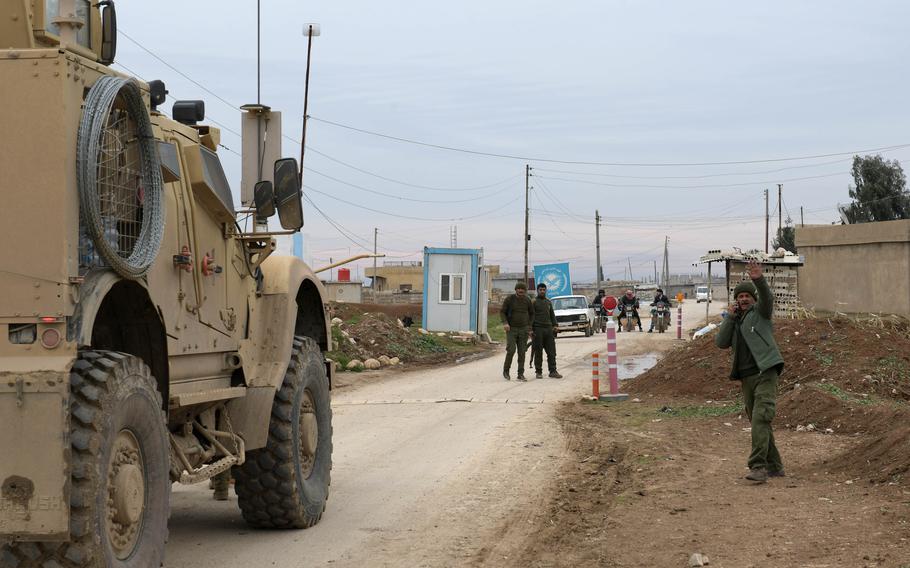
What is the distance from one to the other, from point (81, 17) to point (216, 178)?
68.0 inches

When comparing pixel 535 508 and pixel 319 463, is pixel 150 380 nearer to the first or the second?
pixel 319 463

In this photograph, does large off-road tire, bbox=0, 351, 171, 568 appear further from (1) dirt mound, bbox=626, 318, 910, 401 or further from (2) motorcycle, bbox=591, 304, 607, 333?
(2) motorcycle, bbox=591, 304, 607, 333

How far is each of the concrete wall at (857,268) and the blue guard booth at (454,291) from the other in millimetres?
11644

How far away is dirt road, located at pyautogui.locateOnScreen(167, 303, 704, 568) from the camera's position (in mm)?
7590

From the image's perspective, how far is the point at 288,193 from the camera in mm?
7781

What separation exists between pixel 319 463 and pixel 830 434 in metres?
7.18

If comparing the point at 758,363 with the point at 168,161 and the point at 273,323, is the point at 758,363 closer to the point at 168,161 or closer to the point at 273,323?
the point at 273,323

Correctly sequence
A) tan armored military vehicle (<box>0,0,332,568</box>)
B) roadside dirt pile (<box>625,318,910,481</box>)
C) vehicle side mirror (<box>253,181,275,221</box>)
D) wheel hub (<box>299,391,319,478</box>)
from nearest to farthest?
tan armored military vehicle (<box>0,0,332,568</box>), vehicle side mirror (<box>253,181,275,221</box>), wheel hub (<box>299,391,319,478</box>), roadside dirt pile (<box>625,318,910,481</box>)

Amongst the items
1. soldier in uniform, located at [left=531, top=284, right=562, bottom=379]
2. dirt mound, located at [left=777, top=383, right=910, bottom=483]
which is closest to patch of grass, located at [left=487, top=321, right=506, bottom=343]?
soldier in uniform, located at [left=531, top=284, right=562, bottom=379]

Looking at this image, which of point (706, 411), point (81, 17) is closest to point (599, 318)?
point (706, 411)

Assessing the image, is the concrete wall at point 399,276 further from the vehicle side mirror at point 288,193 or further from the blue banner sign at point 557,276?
the vehicle side mirror at point 288,193

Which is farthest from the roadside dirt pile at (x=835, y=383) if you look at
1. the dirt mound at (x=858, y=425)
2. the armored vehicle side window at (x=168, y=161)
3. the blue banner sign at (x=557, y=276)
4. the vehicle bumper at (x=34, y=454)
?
the blue banner sign at (x=557, y=276)

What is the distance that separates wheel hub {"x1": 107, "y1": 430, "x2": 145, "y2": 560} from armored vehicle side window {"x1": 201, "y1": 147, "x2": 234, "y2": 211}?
2.19m

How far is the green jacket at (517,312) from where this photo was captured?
2302 centimetres
